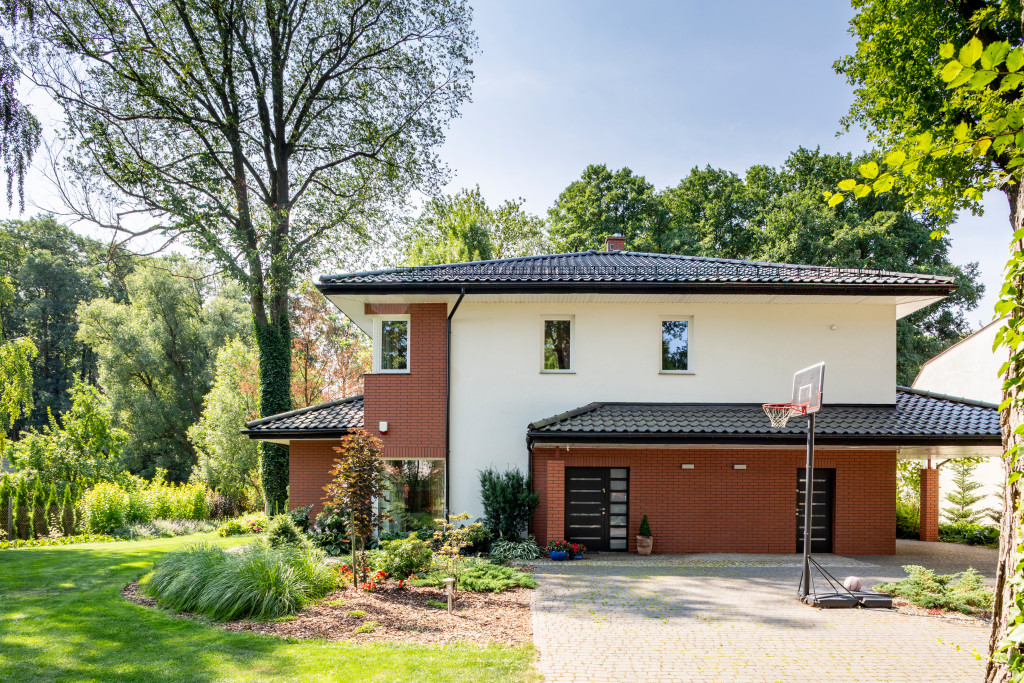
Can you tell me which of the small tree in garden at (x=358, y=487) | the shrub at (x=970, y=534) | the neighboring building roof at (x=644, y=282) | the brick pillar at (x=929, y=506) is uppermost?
the neighboring building roof at (x=644, y=282)

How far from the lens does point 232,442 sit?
23.9 metres

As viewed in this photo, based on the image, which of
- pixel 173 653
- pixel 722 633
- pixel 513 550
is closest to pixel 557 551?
pixel 513 550

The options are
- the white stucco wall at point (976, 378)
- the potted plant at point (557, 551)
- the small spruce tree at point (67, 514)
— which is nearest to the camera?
the potted plant at point (557, 551)

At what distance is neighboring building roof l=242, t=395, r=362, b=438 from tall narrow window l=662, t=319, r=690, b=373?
7.77m

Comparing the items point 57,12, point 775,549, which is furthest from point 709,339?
point 57,12

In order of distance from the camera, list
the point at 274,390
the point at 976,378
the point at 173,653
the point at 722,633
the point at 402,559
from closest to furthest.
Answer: the point at 173,653 < the point at 722,633 < the point at 402,559 < the point at 274,390 < the point at 976,378

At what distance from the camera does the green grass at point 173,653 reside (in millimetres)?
6383

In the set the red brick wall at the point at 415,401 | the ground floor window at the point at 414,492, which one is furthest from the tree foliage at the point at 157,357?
the ground floor window at the point at 414,492

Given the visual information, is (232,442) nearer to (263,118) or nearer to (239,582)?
(263,118)

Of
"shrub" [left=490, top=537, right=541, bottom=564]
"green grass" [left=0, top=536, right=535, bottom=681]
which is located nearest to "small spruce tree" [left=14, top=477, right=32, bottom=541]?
"green grass" [left=0, top=536, right=535, bottom=681]

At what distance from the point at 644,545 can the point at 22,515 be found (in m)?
16.6

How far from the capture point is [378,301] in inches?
567

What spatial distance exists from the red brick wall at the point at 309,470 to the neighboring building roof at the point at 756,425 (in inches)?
237

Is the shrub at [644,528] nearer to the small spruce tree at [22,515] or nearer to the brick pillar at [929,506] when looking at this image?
the brick pillar at [929,506]
